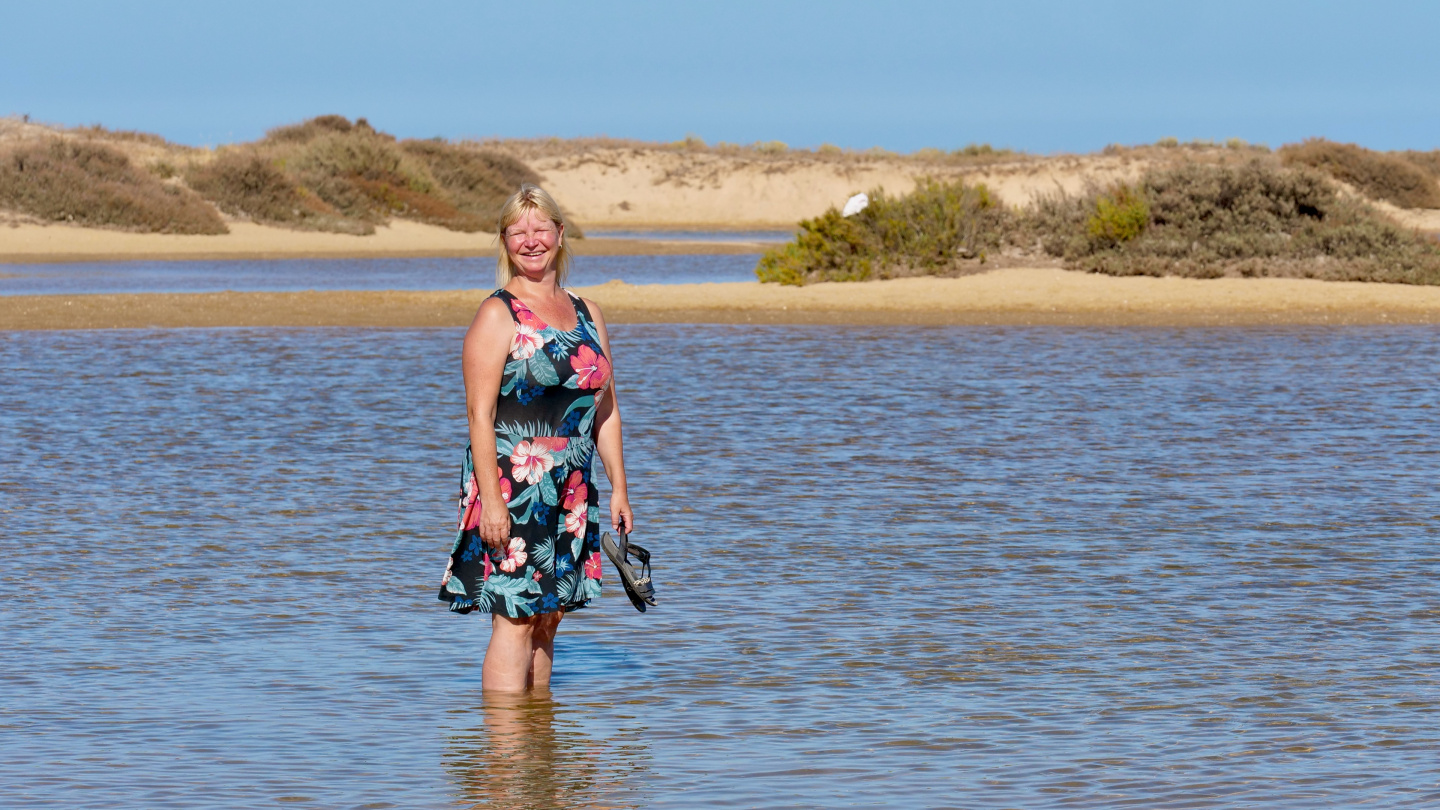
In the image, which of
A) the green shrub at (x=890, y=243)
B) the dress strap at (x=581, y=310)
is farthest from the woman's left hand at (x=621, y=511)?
the green shrub at (x=890, y=243)

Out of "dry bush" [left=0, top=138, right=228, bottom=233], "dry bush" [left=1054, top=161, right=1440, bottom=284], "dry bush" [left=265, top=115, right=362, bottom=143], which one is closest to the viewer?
"dry bush" [left=1054, top=161, right=1440, bottom=284]

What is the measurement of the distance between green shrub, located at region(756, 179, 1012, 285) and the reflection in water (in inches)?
898

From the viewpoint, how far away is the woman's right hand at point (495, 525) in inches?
233

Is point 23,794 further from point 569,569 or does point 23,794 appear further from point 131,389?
point 131,389

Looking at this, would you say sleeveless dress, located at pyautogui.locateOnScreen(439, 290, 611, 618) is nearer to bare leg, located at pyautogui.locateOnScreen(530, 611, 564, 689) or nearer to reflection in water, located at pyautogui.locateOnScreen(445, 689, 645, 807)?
bare leg, located at pyautogui.locateOnScreen(530, 611, 564, 689)

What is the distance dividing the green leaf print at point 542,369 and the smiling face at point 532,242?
298mm

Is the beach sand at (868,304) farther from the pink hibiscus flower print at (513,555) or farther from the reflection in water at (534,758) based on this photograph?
the pink hibiscus flower print at (513,555)

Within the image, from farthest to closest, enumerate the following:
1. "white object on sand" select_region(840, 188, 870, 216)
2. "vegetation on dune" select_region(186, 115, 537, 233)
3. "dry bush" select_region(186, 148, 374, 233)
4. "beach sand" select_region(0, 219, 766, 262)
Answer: "vegetation on dune" select_region(186, 115, 537, 233)
"dry bush" select_region(186, 148, 374, 233)
"beach sand" select_region(0, 219, 766, 262)
"white object on sand" select_region(840, 188, 870, 216)

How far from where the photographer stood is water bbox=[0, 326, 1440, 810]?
5.65m

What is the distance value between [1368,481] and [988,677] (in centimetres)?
512

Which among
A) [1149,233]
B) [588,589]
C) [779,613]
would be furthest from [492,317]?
[1149,233]

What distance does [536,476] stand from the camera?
6078mm

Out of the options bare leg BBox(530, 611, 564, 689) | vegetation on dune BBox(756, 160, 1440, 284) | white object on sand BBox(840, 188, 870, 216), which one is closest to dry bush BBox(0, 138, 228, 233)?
vegetation on dune BBox(756, 160, 1440, 284)

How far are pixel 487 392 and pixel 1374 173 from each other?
56211 mm
